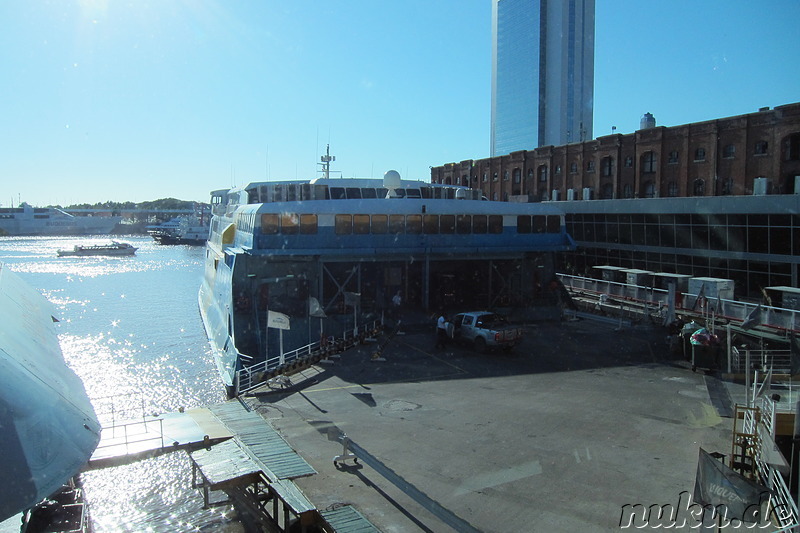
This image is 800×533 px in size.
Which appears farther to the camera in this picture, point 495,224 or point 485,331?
point 495,224

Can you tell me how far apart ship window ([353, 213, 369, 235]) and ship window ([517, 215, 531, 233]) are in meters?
8.25

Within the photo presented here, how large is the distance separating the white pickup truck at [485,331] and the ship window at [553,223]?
1163 centimetres

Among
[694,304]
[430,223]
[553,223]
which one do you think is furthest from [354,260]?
[694,304]

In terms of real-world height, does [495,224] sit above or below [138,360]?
above

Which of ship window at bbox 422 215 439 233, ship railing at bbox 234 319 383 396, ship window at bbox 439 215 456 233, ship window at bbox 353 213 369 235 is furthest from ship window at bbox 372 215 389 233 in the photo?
ship railing at bbox 234 319 383 396

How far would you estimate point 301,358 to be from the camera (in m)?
19.2

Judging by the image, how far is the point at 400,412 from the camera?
13781mm

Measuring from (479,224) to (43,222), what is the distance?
159m

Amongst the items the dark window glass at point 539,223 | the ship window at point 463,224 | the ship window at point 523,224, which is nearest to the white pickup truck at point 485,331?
the ship window at point 463,224

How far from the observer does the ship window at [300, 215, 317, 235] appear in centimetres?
2623

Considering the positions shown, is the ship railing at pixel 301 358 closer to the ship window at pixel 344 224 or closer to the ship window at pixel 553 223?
the ship window at pixel 344 224

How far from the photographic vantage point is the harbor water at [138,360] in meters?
13.5

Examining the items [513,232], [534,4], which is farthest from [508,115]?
[513,232]
